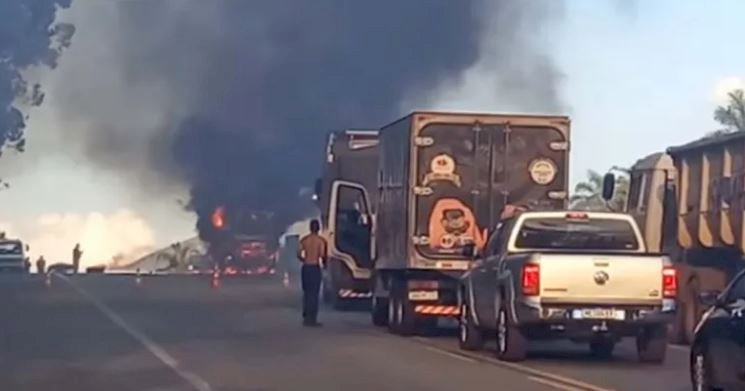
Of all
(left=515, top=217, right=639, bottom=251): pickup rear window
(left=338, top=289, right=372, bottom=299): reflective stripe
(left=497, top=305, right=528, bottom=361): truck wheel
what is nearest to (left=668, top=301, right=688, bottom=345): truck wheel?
(left=515, top=217, right=639, bottom=251): pickup rear window

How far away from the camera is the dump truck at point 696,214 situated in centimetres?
2862

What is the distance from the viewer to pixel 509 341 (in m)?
24.6

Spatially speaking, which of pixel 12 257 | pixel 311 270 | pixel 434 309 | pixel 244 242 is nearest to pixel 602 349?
pixel 434 309

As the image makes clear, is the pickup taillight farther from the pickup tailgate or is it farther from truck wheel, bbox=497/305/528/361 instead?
truck wheel, bbox=497/305/528/361

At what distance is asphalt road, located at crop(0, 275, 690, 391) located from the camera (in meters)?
21.1

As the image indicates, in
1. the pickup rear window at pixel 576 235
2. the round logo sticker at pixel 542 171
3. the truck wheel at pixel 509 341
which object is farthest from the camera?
the round logo sticker at pixel 542 171

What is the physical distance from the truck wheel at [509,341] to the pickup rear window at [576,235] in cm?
118

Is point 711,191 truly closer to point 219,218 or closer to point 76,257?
point 219,218

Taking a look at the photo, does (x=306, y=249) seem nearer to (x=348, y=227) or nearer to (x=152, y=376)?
(x=348, y=227)

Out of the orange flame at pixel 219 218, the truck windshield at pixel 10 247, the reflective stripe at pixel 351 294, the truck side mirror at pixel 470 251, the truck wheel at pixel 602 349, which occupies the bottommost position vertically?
the truck wheel at pixel 602 349

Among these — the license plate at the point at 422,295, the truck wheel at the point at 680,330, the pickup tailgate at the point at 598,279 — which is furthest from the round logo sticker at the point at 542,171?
the pickup tailgate at the point at 598,279

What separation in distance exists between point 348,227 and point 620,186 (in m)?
10.8

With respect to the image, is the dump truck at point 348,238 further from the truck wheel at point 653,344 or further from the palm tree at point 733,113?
the palm tree at point 733,113

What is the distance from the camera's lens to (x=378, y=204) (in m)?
35.1
